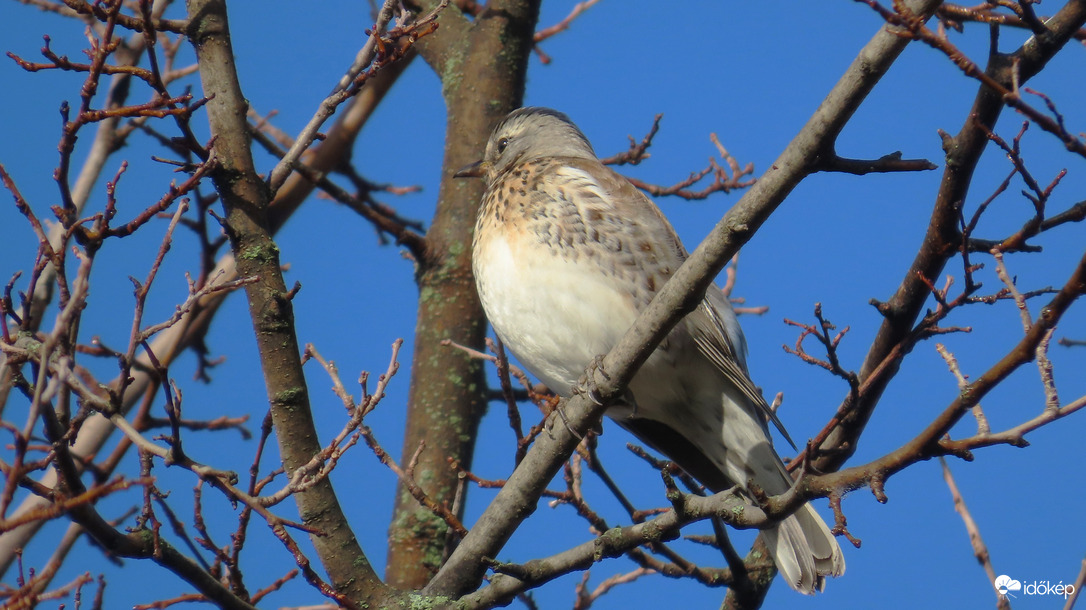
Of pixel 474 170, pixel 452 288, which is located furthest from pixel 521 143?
pixel 452 288

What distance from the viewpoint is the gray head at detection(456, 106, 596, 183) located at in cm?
517

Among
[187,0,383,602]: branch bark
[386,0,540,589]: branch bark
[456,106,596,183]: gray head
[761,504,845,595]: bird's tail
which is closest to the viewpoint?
[187,0,383,602]: branch bark

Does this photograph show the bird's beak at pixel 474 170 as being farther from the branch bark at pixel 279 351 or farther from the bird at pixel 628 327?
the branch bark at pixel 279 351

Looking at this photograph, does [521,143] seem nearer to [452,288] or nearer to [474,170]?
[474,170]

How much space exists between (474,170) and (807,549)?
2527mm

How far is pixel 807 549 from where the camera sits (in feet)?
12.6

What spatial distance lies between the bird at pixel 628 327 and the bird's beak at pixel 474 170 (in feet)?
2.62

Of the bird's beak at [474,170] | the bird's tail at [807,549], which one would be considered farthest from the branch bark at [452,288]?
the bird's tail at [807,549]

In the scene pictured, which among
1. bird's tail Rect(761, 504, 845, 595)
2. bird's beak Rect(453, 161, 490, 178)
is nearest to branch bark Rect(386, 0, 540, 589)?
bird's beak Rect(453, 161, 490, 178)

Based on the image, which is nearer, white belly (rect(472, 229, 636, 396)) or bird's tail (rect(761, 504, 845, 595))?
bird's tail (rect(761, 504, 845, 595))

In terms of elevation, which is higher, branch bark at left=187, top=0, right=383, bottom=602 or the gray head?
the gray head

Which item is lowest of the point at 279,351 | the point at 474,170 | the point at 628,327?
the point at 279,351

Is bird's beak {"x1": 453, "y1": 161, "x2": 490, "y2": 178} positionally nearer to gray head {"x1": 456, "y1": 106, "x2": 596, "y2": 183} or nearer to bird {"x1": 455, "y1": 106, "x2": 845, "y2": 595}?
gray head {"x1": 456, "y1": 106, "x2": 596, "y2": 183}

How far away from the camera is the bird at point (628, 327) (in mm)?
3918
